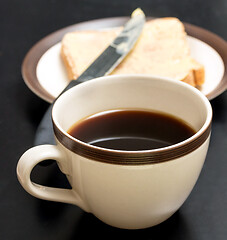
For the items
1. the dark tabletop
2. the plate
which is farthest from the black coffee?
the plate

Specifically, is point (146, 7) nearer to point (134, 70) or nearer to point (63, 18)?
point (63, 18)

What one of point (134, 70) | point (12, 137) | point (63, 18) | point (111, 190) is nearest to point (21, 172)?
point (111, 190)

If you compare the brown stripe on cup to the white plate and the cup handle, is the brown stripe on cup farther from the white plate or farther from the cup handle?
the white plate

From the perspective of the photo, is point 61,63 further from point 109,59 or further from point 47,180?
point 47,180

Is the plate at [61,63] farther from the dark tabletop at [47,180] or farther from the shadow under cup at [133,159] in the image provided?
the shadow under cup at [133,159]

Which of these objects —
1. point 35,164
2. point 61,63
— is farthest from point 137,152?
point 61,63

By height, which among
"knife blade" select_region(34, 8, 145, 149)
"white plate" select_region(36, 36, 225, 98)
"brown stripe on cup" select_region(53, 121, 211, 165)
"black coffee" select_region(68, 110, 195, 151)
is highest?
"brown stripe on cup" select_region(53, 121, 211, 165)

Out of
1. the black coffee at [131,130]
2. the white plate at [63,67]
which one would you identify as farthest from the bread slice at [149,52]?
the black coffee at [131,130]
